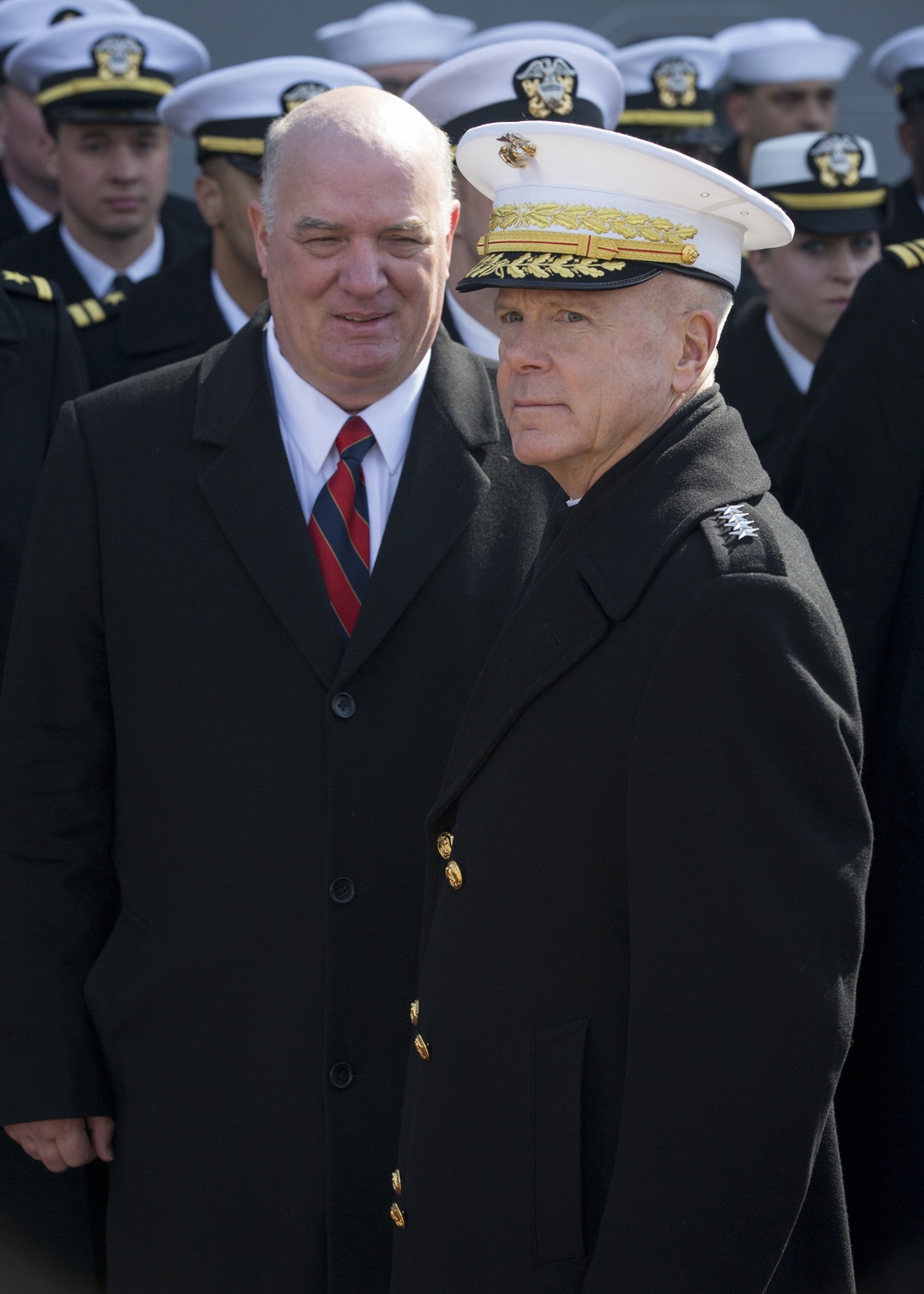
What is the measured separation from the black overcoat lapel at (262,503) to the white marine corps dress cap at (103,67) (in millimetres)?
2687

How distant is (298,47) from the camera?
6.35 metres

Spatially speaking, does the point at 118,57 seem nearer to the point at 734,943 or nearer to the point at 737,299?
the point at 737,299

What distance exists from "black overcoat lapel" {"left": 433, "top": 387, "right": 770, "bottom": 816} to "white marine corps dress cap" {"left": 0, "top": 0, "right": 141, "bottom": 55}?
4.37 metres

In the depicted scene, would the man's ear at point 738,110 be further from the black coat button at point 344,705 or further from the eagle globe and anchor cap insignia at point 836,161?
the black coat button at point 344,705

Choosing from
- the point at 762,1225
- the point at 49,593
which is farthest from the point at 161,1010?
the point at 762,1225

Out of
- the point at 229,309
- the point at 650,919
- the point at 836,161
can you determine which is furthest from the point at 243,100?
the point at 650,919

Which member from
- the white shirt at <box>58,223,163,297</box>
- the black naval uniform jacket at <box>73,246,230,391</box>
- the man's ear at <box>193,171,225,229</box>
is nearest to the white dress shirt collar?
the black naval uniform jacket at <box>73,246,230,391</box>

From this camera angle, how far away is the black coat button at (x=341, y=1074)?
216 cm

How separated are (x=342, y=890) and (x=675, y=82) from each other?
416 cm

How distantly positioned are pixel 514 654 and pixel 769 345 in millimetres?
2863

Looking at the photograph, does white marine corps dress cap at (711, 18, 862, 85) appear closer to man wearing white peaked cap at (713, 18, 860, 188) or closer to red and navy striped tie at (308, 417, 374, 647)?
man wearing white peaked cap at (713, 18, 860, 188)

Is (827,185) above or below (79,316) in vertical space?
above

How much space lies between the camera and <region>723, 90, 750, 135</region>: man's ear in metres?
6.40

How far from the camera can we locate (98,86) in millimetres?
4684
